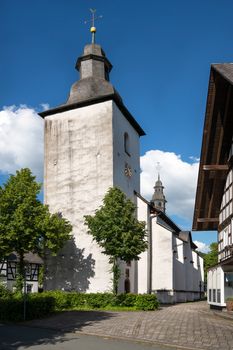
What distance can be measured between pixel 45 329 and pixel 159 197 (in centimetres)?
6816

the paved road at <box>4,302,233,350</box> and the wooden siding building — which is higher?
the wooden siding building

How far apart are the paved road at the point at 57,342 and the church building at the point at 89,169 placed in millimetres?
16941

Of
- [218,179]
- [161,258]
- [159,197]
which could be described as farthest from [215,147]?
[159,197]

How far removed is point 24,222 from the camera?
92.2 feet

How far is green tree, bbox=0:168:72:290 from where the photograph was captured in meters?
27.9

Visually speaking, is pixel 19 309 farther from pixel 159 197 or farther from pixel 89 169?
pixel 159 197

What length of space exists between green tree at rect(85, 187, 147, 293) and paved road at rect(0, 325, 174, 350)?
11909mm

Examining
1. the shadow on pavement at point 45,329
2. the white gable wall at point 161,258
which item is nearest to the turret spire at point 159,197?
the white gable wall at point 161,258

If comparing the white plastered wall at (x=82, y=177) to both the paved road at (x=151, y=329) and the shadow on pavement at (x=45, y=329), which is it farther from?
the paved road at (x=151, y=329)

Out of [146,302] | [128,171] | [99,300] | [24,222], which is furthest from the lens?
[128,171]

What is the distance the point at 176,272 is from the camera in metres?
42.7

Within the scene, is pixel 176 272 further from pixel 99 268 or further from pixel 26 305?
pixel 26 305

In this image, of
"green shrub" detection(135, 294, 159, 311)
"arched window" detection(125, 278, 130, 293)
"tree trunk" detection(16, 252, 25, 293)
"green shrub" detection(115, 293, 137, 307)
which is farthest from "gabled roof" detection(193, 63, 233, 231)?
"tree trunk" detection(16, 252, 25, 293)

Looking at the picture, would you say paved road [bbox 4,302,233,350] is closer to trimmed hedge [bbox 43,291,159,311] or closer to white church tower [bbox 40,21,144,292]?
trimmed hedge [bbox 43,291,159,311]
